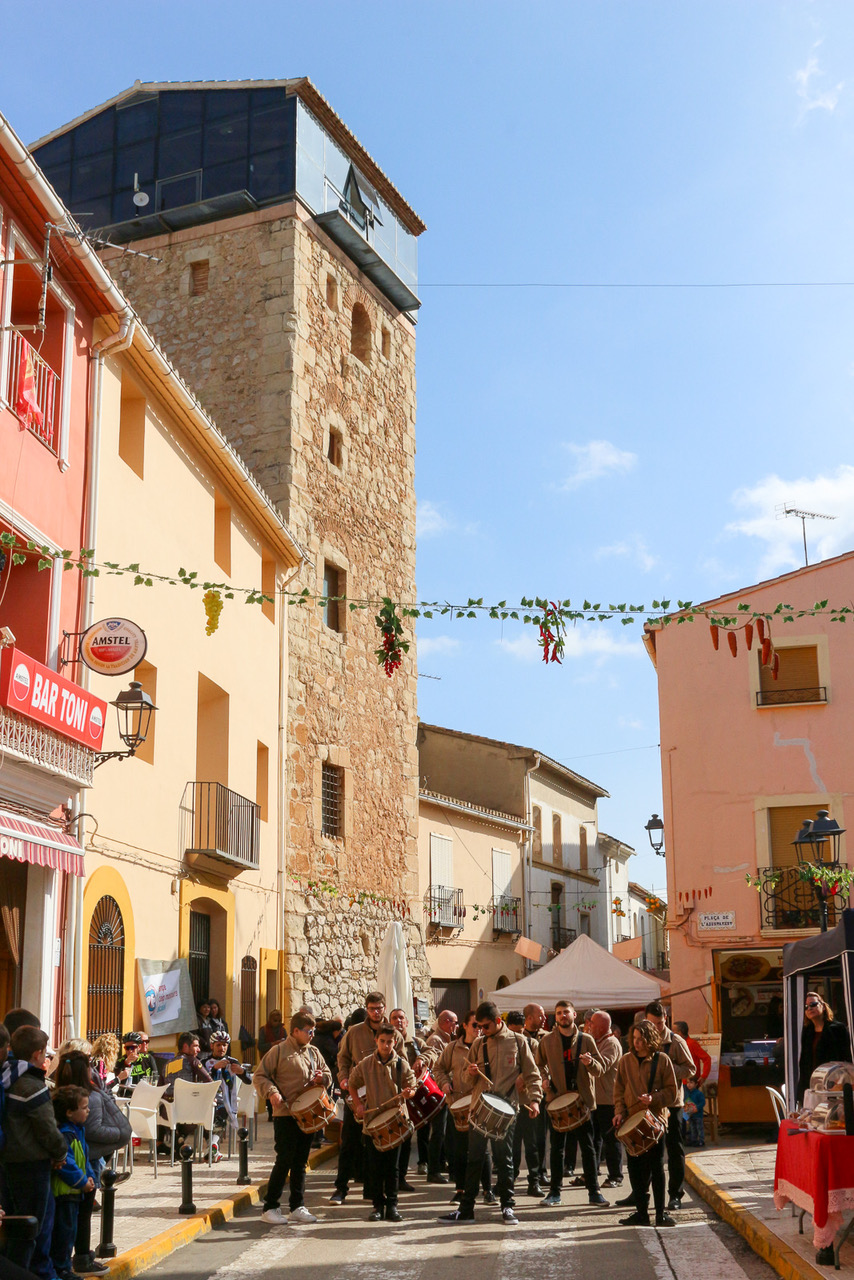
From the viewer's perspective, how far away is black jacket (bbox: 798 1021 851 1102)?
34.3 feet

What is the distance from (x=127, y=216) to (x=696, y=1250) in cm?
1964

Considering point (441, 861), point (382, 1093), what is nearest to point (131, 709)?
point (382, 1093)

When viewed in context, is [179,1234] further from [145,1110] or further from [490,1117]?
[145,1110]

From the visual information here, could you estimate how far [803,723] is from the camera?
22.3m

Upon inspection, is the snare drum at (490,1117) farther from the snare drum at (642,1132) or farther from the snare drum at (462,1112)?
the snare drum at (642,1132)

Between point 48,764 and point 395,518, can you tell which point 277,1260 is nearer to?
point 48,764

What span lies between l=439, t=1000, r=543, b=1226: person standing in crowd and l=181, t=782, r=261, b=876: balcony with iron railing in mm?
6346

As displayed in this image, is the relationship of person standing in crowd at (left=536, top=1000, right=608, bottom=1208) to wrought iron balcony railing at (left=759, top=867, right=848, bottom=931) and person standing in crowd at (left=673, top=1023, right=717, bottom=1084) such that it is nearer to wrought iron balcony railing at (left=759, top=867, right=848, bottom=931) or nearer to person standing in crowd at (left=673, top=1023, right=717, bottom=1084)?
person standing in crowd at (left=673, top=1023, right=717, bottom=1084)

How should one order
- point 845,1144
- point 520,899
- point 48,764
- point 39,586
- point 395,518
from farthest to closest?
point 520,899 < point 395,518 < point 39,586 < point 48,764 < point 845,1144

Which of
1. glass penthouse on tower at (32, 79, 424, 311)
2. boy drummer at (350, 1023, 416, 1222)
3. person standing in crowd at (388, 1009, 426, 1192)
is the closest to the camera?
boy drummer at (350, 1023, 416, 1222)

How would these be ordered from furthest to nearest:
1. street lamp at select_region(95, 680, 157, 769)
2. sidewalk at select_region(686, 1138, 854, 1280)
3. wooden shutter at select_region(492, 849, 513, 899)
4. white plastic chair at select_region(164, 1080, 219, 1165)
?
wooden shutter at select_region(492, 849, 513, 899)
street lamp at select_region(95, 680, 157, 769)
white plastic chair at select_region(164, 1080, 219, 1165)
sidewalk at select_region(686, 1138, 854, 1280)

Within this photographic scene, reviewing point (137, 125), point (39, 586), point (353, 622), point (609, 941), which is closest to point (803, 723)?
point (353, 622)

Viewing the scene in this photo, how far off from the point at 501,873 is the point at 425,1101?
23.3m

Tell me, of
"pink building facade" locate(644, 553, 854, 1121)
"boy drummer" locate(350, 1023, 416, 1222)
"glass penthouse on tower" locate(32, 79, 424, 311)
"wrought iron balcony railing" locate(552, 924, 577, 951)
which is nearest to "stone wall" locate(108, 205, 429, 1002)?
"glass penthouse on tower" locate(32, 79, 424, 311)
